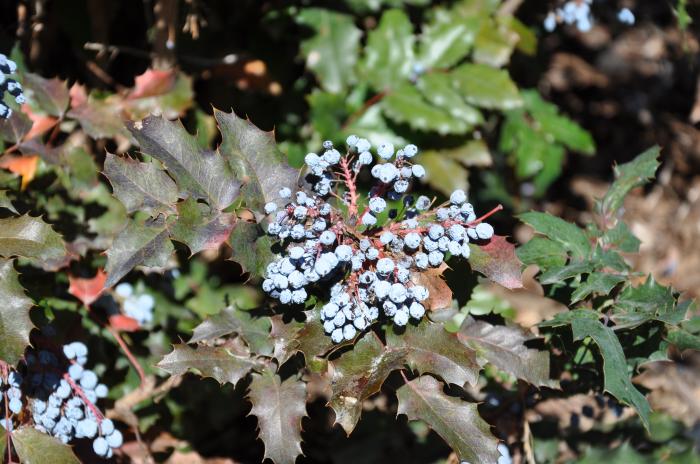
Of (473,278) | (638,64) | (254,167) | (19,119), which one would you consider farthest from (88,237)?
(638,64)

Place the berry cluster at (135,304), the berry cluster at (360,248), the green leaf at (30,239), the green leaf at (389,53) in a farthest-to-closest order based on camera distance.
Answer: the green leaf at (389,53), the berry cluster at (135,304), the green leaf at (30,239), the berry cluster at (360,248)

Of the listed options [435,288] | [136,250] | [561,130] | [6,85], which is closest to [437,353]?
[435,288]

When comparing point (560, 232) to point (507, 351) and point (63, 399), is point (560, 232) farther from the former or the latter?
point (63, 399)

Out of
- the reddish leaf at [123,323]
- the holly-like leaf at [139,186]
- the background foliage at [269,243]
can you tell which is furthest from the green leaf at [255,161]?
the reddish leaf at [123,323]

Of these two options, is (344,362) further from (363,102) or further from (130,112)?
(363,102)

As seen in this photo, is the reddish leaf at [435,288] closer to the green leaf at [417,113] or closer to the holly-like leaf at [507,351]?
the holly-like leaf at [507,351]

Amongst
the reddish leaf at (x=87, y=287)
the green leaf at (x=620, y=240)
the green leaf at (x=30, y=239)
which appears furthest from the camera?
the reddish leaf at (x=87, y=287)
